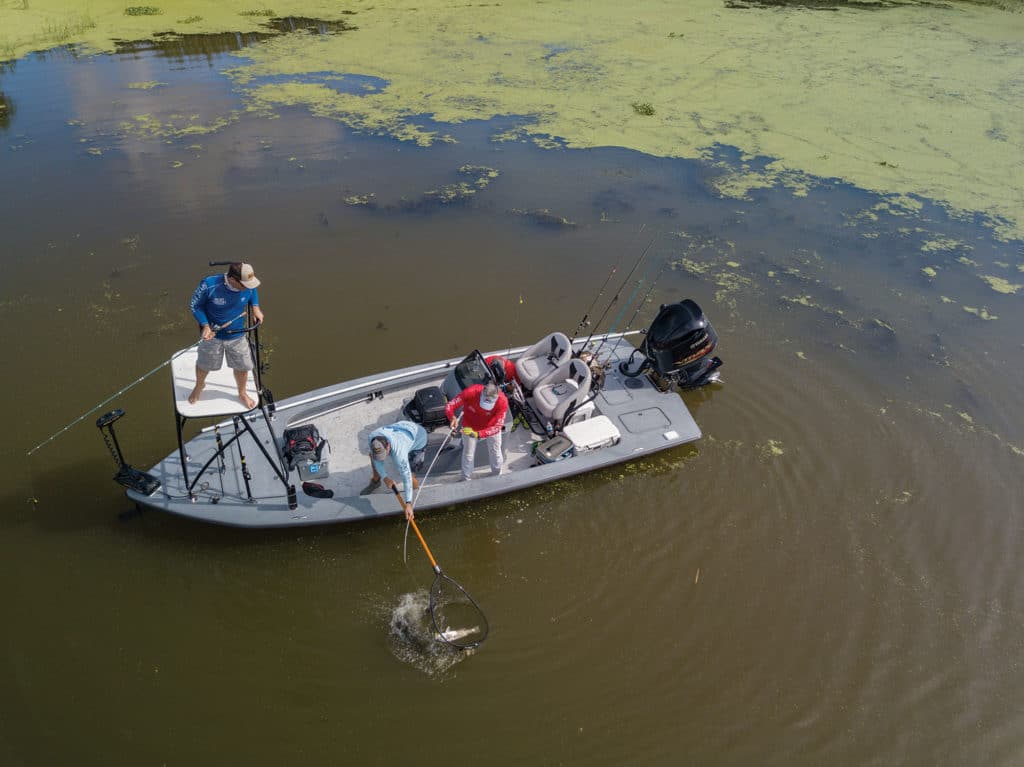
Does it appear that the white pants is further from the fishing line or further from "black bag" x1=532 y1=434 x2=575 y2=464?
the fishing line

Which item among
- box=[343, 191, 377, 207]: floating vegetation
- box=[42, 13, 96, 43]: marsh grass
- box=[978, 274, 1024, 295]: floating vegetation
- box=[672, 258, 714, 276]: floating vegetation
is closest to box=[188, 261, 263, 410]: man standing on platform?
box=[343, 191, 377, 207]: floating vegetation

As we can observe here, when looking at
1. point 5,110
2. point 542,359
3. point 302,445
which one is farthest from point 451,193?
point 5,110

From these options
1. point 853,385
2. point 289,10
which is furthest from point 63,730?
point 289,10

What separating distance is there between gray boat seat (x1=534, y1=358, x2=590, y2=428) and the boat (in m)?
0.01

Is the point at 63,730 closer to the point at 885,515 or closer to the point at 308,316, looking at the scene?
the point at 308,316

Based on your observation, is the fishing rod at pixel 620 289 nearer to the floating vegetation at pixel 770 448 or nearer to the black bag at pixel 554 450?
the black bag at pixel 554 450

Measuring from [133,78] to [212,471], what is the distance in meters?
13.1

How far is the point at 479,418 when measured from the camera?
4.92 metres

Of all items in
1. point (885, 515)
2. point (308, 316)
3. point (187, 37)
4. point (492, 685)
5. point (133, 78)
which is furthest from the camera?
point (187, 37)

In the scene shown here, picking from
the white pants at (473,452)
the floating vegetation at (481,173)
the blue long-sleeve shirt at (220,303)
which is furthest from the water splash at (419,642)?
the floating vegetation at (481,173)

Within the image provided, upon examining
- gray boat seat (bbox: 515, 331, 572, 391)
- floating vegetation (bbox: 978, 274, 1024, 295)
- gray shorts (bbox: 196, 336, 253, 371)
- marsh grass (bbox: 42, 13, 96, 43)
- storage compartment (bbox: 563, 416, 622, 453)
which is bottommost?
floating vegetation (bbox: 978, 274, 1024, 295)

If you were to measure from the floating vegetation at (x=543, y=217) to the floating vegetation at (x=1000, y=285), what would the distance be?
6057 mm

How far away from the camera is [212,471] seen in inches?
198

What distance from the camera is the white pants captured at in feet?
16.6
